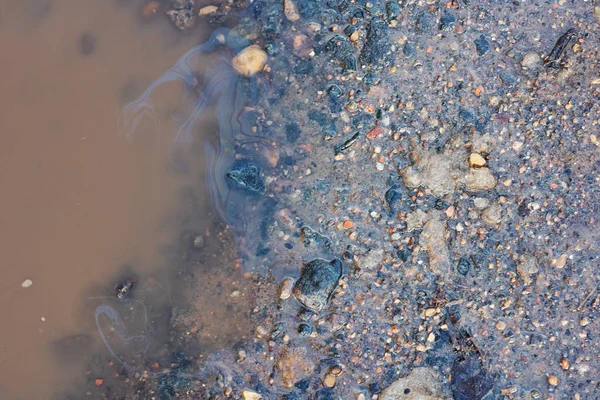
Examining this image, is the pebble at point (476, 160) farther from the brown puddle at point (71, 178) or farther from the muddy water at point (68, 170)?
the muddy water at point (68, 170)

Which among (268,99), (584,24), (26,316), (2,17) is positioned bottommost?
(26,316)

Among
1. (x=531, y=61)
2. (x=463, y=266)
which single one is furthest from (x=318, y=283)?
(x=531, y=61)

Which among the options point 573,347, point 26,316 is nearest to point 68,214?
point 26,316

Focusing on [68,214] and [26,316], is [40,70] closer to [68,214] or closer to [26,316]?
[68,214]

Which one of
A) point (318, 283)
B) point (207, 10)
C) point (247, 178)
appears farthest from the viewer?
point (207, 10)

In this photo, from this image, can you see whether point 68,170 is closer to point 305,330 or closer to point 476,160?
point 305,330

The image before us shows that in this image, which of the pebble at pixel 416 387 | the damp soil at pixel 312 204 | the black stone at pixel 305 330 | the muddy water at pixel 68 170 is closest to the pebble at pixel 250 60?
the damp soil at pixel 312 204
